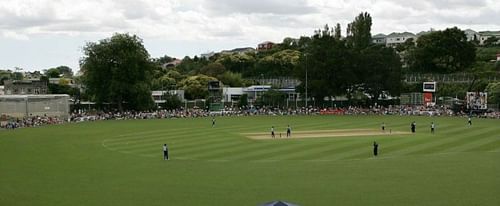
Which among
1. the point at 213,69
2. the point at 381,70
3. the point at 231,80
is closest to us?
the point at 381,70

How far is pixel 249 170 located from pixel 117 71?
61.0 m

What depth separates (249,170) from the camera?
1237 inches

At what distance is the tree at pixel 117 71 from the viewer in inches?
3484

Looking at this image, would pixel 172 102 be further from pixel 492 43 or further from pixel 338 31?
pixel 492 43

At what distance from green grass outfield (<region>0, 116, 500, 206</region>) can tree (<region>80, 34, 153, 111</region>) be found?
35.8m

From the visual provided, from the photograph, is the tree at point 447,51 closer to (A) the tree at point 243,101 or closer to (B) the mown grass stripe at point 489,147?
(A) the tree at point 243,101

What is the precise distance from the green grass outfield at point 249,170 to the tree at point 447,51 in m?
62.3

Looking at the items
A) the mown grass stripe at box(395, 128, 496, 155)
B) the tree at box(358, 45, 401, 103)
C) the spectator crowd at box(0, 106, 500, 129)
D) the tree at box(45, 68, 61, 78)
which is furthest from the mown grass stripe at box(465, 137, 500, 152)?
the tree at box(45, 68, 61, 78)

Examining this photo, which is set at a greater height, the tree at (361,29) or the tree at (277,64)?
the tree at (361,29)

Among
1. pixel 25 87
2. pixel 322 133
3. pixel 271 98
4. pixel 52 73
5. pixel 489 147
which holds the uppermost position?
pixel 52 73

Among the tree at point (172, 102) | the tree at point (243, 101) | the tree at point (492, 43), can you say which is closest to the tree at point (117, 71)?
the tree at point (172, 102)

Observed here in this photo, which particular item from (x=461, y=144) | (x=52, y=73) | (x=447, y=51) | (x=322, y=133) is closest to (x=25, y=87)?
(x=52, y=73)

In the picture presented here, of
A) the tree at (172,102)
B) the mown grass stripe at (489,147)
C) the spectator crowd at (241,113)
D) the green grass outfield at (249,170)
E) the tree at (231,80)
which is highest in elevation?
the tree at (231,80)

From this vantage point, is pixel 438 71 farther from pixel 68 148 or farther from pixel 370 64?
pixel 68 148
